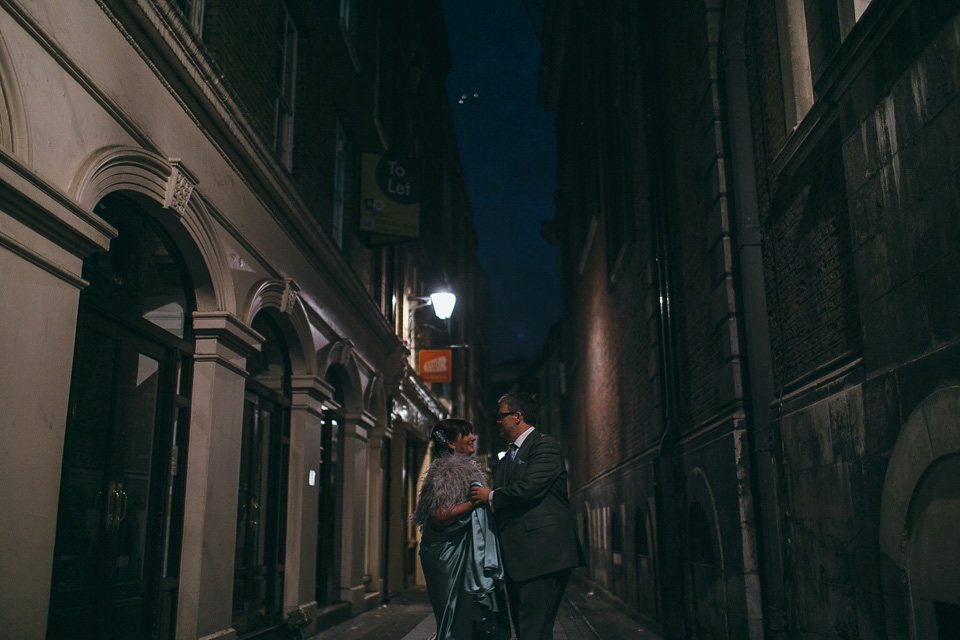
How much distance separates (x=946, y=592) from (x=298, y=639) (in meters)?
7.79

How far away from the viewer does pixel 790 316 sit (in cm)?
708

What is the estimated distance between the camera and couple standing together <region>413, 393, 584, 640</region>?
4762 millimetres

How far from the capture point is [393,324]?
722 inches

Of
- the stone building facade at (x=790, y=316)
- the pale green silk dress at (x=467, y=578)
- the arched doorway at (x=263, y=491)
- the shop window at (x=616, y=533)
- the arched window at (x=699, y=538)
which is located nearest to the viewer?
the stone building facade at (x=790, y=316)

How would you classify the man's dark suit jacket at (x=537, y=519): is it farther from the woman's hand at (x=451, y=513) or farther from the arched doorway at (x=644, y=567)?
the arched doorway at (x=644, y=567)

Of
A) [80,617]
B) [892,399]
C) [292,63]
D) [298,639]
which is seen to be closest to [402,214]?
[292,63]

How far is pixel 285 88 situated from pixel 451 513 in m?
7.65

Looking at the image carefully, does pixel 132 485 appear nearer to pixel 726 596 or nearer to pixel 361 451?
pixel 726 596

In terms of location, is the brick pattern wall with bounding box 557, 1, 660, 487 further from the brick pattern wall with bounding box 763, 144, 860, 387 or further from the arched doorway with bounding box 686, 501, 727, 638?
the brick pattern wall with bounding box 763, 144, 860, 387

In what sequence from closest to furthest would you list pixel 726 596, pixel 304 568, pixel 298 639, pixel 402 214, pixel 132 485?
pixel 132 485
pixel 726 596
pixel 298 639
pixel 304 568
pixel 402 214

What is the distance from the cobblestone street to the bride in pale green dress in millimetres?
5820

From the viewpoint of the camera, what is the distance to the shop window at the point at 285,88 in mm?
10562

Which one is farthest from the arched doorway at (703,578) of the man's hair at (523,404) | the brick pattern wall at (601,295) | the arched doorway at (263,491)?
the arched doorway at (263,491)

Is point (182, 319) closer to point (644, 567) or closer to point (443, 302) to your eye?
point (644, 567)
